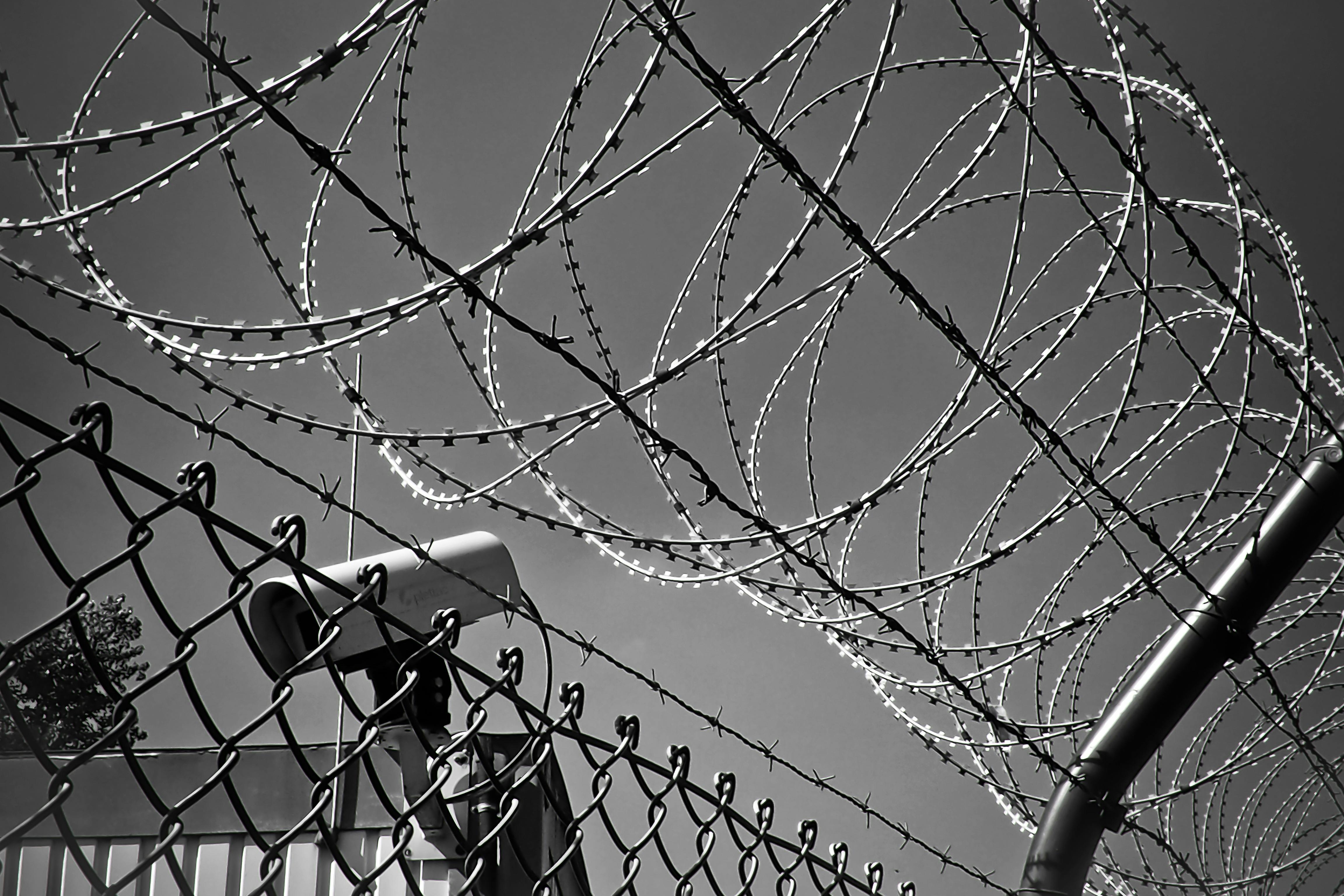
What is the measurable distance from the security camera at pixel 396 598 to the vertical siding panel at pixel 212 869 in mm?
999

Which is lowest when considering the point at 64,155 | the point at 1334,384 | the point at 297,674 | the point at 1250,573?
the point at 297,674

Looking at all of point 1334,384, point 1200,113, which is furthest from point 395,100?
point 1334,384

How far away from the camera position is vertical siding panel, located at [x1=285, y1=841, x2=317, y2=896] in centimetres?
377

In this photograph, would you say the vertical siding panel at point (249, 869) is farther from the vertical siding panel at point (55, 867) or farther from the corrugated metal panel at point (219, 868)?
the vertical siding panel at point (55, 867)

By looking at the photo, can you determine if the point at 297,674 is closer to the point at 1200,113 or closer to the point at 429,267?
the point at 429,267

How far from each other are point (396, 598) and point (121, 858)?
47.1 inches

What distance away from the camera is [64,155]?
2535 millimetres

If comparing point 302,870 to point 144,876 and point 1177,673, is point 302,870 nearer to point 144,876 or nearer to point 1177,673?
point 144,876

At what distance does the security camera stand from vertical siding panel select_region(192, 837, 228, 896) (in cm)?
100

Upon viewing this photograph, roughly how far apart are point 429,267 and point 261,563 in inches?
97.6

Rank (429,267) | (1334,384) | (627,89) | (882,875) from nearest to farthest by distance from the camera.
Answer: (882,875)
(429,267)
(1334,384)
(627,89)

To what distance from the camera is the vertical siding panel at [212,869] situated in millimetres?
3590

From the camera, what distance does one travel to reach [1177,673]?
13.0 ft

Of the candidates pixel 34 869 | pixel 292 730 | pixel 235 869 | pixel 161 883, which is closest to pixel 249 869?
pixel 235 869
